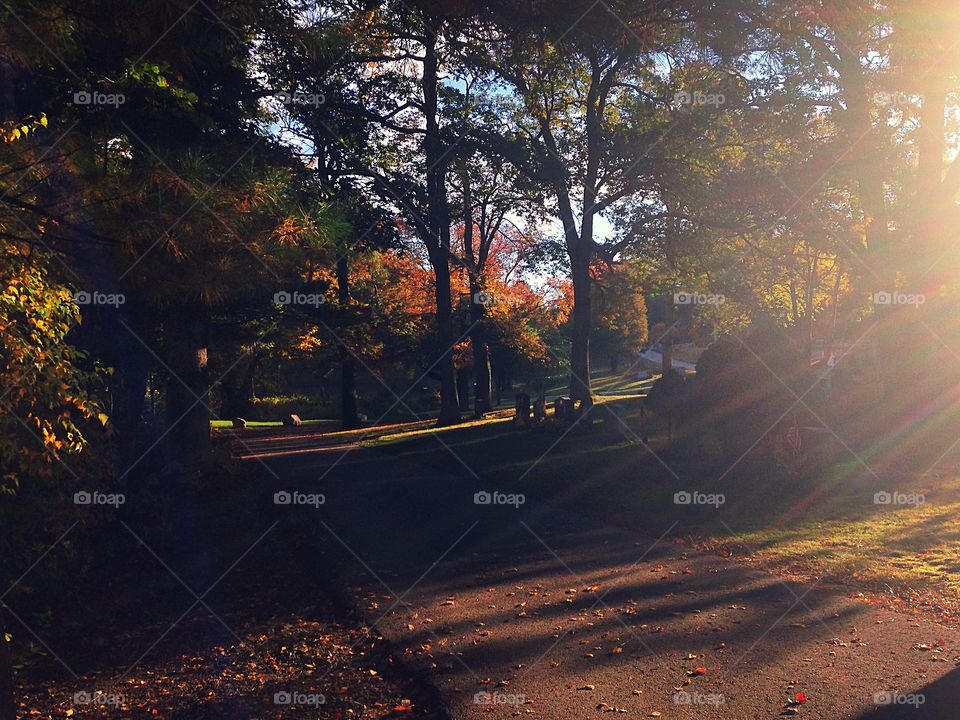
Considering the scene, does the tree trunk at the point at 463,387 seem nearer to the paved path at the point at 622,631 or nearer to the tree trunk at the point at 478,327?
the tree trunk at the point at 478,327

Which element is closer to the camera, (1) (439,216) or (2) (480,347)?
(1) (439,216)

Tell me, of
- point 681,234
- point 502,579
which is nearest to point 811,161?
point 681,234

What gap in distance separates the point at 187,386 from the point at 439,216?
13188 millimetres

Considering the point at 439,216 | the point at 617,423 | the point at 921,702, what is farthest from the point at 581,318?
the point at 921,702

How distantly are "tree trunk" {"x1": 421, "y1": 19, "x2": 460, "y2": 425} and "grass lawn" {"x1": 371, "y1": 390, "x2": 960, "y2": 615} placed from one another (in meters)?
8.65

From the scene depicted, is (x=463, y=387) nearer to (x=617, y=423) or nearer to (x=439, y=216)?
(x=439, y=216)

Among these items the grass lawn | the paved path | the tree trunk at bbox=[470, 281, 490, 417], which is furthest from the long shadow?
the tree trunk at bbox=[470, 281, 490, 417]

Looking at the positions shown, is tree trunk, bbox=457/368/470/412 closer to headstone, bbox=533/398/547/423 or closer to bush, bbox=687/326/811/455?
headstone, bbox=533/398/547/423

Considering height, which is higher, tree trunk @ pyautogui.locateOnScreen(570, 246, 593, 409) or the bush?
tree trunk @ pyautogui.locateOnScreen(570, 246, 593, 409)

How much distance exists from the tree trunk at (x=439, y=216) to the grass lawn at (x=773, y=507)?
28.4ft

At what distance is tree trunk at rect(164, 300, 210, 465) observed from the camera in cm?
1529

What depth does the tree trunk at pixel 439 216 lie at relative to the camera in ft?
84.8

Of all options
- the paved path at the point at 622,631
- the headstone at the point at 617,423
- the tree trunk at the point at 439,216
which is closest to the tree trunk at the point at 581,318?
the tree trunk at the point at 439,216

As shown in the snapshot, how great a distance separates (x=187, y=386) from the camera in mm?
15383
